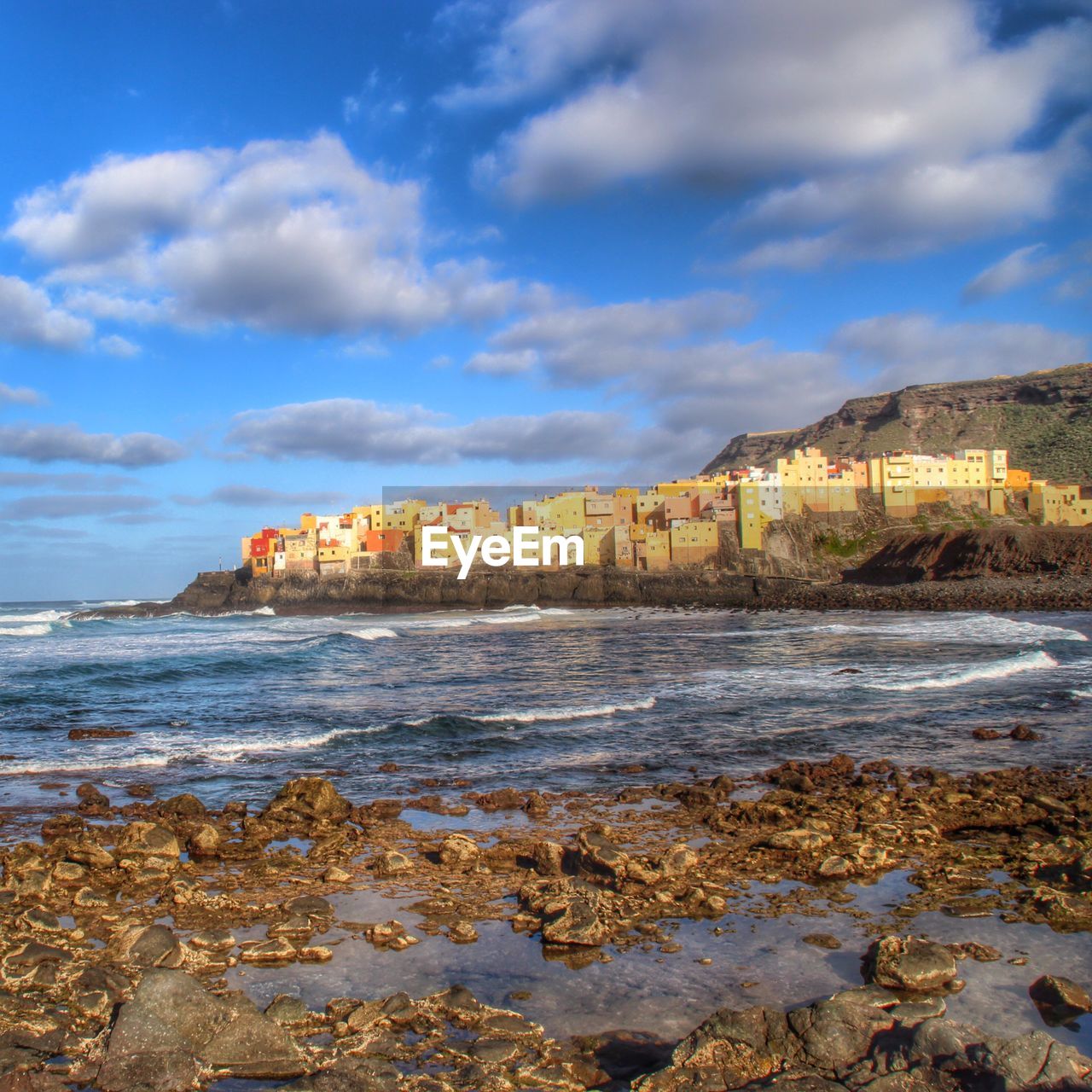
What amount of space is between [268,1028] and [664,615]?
200 feet

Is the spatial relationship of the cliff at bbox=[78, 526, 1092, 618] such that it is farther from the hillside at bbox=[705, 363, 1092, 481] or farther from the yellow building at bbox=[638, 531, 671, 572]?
the hillside at bbox=[705, 363, 1092, 481]

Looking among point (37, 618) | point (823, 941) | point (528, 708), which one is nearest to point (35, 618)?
point (37, 618)

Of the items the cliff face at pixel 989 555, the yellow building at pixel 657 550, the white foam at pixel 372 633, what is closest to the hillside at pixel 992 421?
the cliff face at pixel 989 555

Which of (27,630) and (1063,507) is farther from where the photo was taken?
(1063,507)

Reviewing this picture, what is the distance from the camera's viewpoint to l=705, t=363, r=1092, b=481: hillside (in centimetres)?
12356

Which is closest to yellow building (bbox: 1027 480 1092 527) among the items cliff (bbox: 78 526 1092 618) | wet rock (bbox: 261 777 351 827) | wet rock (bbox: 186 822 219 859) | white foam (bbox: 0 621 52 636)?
cliff (bbox: 78 526 1092 618)

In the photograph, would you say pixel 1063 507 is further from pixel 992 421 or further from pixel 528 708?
pixel 528 708

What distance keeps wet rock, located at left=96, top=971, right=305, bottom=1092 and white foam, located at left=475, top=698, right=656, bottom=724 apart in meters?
12.6

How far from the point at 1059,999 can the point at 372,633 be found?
1814 inches

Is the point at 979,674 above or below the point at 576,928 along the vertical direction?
below

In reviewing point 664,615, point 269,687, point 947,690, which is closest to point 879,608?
point 664,615

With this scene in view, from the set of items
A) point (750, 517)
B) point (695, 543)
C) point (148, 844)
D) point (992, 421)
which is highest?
point (992, 421)

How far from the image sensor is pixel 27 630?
191 feet

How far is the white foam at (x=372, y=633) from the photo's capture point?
150 feet
